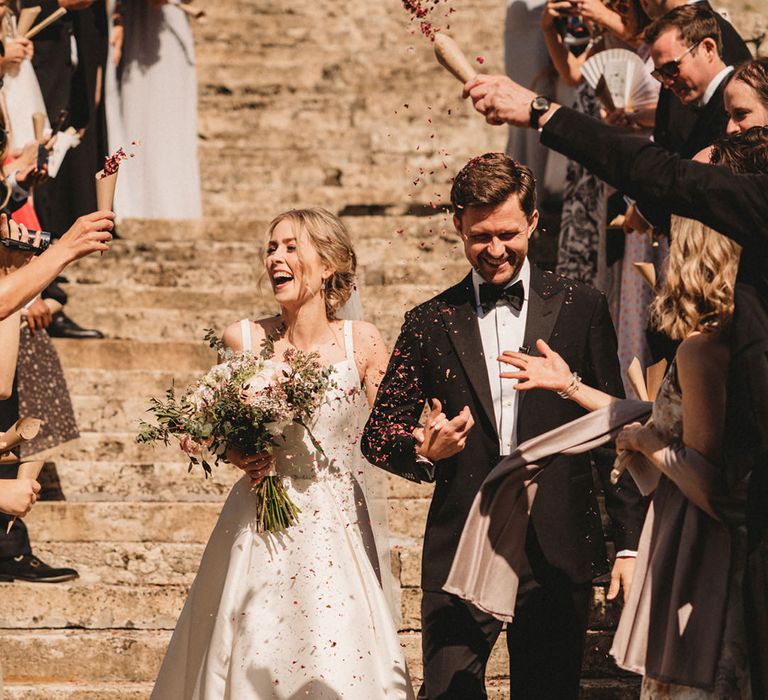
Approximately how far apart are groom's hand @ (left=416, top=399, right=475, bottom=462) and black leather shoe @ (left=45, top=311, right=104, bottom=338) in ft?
15.6

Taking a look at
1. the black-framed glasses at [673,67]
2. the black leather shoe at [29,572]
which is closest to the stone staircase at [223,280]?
the black leather shoe at [29,572]

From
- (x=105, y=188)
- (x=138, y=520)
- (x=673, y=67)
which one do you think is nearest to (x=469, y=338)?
(x=105, y=188)

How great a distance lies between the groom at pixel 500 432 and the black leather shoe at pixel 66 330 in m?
4.42

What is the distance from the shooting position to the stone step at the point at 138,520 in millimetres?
6352

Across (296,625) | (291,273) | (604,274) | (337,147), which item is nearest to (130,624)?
(296,625)

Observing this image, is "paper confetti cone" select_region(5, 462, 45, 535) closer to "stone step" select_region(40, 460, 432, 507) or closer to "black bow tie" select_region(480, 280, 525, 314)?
"black bow tie" select_region(480, 280, 525, 314)

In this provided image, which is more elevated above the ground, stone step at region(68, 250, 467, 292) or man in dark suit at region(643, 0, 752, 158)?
man in dark suit at region(643, 0, 752, 158)

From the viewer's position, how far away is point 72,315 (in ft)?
28.8

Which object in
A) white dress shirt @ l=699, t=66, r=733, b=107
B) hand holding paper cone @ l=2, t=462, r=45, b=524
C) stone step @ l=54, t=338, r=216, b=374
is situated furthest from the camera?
stone step @ l=54, t=338, r=216, b=374

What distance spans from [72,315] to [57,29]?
1770 mm

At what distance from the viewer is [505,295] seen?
172 inches

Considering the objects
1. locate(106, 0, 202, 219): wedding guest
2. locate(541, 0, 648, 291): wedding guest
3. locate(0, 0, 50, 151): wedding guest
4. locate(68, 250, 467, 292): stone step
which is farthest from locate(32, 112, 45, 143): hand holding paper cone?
locate(106, 0, 202, 219): wedding guest

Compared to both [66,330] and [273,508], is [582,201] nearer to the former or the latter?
[66,330]

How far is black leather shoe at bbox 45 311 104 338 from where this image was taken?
8469 millimetres
